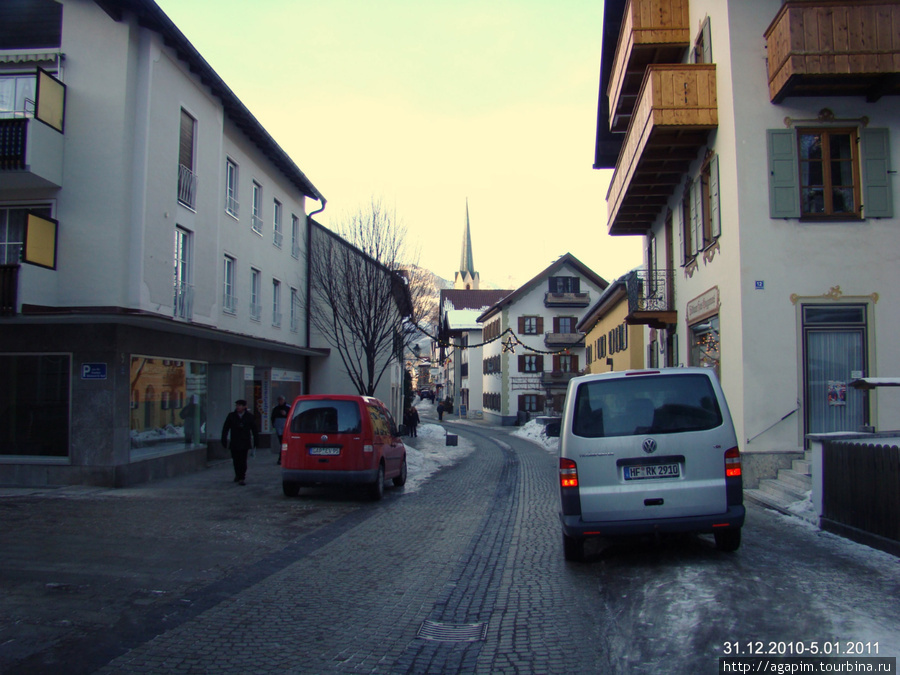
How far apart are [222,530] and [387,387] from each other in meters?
25.5

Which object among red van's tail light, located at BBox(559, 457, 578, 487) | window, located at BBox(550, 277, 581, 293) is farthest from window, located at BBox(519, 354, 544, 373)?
red van's tail light, located at BBox(559, 457, 578, 487)

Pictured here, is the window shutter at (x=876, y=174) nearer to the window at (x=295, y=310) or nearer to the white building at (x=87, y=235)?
the white building at (x=87, y=235)

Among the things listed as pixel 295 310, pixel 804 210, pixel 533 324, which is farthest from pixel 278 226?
pixel 533 324

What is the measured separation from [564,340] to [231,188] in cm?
3953

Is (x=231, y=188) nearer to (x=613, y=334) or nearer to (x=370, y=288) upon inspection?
(x=370, y=288)

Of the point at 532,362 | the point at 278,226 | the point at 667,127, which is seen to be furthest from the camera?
the point at 532,362

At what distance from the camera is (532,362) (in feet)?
195

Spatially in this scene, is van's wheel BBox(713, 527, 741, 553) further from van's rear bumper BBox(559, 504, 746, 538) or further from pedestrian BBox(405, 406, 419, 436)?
pedestrian BBox(405, 406, 419, 436)

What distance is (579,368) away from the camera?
191 feet

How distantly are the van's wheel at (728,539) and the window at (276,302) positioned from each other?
19.7 meters

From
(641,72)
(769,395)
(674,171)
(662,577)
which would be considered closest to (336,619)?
(662,577)

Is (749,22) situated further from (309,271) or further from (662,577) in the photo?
(309,271)

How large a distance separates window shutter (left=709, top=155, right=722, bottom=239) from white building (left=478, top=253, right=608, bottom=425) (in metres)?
42.6

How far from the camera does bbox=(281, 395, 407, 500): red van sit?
41.6 ft
